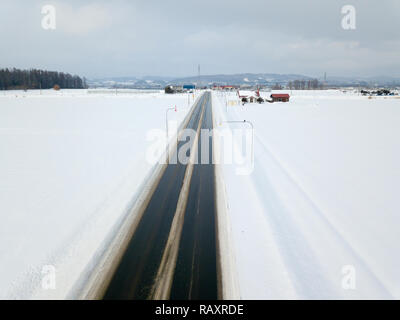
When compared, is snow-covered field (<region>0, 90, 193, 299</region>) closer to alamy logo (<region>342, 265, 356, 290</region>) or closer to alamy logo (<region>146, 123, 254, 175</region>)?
alamy logo (<region>146, 123, 254, 175</region>)

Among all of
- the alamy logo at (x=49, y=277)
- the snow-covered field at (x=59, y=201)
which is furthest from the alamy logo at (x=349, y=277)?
the alamy logo at (x=49, y=277)

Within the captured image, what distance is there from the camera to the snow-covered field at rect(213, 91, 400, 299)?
5.57 metres

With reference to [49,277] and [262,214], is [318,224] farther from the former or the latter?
[49,277]

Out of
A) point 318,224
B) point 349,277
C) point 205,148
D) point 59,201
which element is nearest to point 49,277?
point 59,201

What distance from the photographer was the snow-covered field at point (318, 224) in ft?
18.3

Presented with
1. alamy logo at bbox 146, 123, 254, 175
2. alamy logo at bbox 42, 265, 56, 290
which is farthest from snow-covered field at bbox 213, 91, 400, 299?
alamy logo at bbox 42, 265, 56, 290

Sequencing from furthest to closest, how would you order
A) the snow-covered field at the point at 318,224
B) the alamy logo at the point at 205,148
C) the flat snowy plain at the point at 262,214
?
1. the alamy logo at the point at 205,148
2. the flat snowy plain at the point at 262,214
3. the snow-covered field at the point at 318,224

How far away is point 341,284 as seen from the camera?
218 inches

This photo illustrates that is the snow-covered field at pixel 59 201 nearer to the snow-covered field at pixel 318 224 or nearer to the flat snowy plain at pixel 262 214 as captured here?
the flat snowy plain at pixel 262 214

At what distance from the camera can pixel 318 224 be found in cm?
788

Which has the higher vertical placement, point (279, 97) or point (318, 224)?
point (279, 97)

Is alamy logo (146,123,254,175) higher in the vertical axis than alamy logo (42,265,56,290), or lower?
higher

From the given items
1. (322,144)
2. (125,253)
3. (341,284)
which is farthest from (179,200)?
(322,144)

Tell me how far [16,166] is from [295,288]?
1413 cm
